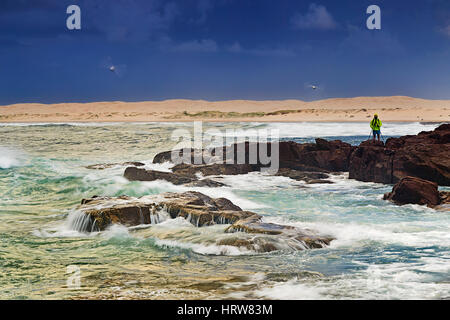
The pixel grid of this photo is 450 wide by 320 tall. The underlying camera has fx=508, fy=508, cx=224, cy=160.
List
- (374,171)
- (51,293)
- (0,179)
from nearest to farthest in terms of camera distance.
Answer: (51,293) → (374,171) → (0,179)

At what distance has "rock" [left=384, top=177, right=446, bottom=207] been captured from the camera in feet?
37.6

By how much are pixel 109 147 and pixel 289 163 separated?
14396 mm

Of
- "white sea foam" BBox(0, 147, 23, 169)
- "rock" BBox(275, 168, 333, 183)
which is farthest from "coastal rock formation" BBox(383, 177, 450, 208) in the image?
"white sea foam" BBox(0, 147, 23, 169)

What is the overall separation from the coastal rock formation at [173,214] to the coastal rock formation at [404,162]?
672 cm

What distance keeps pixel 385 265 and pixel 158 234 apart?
13.0 feet

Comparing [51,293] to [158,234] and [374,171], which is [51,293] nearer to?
[158,234]

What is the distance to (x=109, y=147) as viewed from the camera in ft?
95.1

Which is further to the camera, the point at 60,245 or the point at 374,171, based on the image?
the point at 374,171

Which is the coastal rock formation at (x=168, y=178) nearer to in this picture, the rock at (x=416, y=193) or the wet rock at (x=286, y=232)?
the rock at (x=416, y=193)

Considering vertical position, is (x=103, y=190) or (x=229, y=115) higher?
(x=229, y=115)

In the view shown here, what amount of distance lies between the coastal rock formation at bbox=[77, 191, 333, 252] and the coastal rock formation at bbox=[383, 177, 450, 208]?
4056 mm

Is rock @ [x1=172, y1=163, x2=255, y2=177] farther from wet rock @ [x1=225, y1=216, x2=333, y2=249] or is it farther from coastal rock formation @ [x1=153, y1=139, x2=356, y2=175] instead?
wet rock @ [x1=225, y1=216, x2=333, y2=249]
